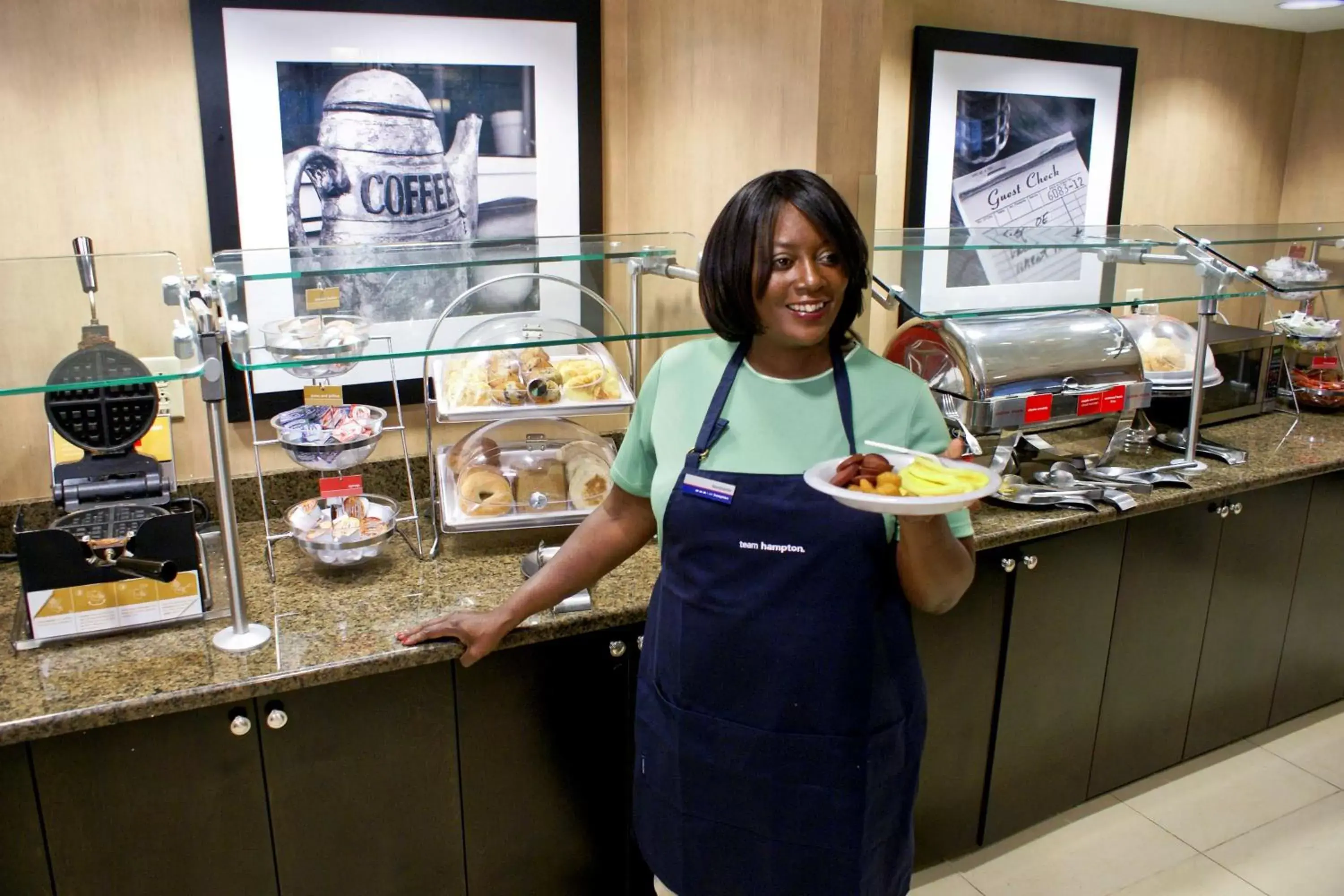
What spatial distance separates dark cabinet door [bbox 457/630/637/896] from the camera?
5.95 ft

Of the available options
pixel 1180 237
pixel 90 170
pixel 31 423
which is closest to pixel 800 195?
pixel 90 170

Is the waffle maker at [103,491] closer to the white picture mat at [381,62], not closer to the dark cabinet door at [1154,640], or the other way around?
the white picture mat at [381,62]

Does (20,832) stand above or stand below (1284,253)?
below

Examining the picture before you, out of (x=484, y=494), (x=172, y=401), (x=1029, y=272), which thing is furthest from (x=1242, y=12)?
(x=172, y=401)

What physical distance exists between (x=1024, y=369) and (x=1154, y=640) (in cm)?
82

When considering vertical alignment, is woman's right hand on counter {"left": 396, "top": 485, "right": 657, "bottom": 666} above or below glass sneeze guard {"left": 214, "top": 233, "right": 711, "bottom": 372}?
below

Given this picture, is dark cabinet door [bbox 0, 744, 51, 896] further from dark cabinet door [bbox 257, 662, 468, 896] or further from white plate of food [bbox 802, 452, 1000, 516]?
white plate of food [bbox 802, 452, 1000, 516]

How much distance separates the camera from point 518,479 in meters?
2.13

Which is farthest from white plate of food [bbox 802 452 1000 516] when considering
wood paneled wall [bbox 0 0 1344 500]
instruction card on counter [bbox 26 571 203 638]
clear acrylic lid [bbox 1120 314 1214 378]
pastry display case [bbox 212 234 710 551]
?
clear acrylic lid [bbox 1120 314 1214 378]

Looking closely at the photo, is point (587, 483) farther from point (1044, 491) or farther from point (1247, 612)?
point (1247, 612)

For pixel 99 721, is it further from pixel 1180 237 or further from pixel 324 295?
pixel 1180 237

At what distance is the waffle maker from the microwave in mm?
2586

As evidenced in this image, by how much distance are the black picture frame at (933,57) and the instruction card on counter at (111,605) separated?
2540mm

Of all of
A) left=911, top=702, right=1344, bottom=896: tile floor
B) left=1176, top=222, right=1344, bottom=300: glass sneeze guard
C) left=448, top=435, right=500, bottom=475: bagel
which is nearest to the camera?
left=448, top=435, right=500, bottom=475: bagel
